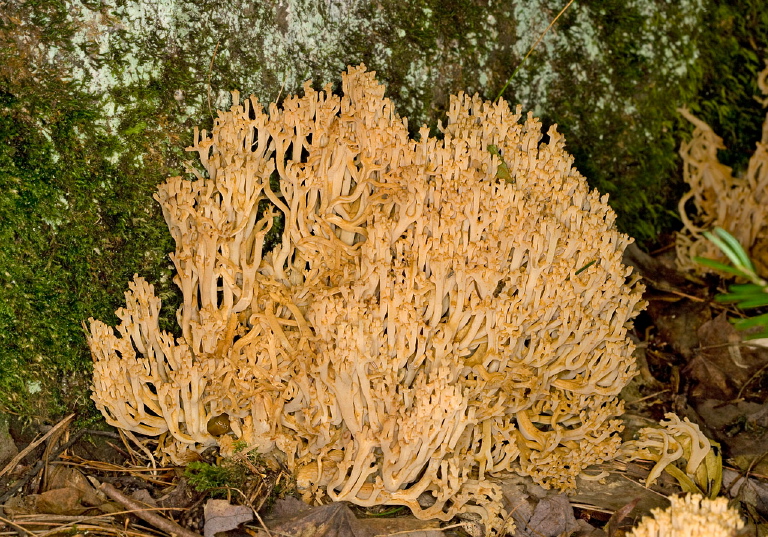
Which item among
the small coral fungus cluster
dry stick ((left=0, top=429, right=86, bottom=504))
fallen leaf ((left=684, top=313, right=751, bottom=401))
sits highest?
the small coral fungus cluster

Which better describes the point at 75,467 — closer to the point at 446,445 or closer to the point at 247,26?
the point at 446,445

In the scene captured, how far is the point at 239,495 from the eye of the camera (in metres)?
2.65

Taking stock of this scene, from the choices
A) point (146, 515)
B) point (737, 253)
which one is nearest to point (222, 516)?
point (146, 515)

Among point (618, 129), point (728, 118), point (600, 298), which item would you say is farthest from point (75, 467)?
point (728, 118)

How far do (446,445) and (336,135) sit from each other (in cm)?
124

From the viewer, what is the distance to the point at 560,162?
2996 mm

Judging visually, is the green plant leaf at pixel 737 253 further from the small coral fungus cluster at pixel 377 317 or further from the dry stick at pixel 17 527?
the dry stick at pixel 17 527

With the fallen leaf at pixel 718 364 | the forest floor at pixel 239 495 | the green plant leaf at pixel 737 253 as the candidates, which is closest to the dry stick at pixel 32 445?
the forest floor at pixel 239 495

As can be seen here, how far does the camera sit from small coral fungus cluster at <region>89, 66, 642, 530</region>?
2.59 m

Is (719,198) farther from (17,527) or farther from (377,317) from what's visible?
(17,527)

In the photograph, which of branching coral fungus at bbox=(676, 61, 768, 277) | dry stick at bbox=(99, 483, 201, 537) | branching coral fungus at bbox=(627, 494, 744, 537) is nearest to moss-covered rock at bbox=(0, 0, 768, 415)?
dry stick at bbox=(99, 483, 201, 537)

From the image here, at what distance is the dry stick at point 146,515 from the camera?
2.51m

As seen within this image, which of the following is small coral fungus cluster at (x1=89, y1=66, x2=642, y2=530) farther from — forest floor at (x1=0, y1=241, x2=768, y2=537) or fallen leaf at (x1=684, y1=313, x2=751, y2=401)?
fallen leaf at (x1=684, y1=313, x2=751, y2=401)

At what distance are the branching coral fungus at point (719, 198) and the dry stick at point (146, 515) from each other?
3.00m
